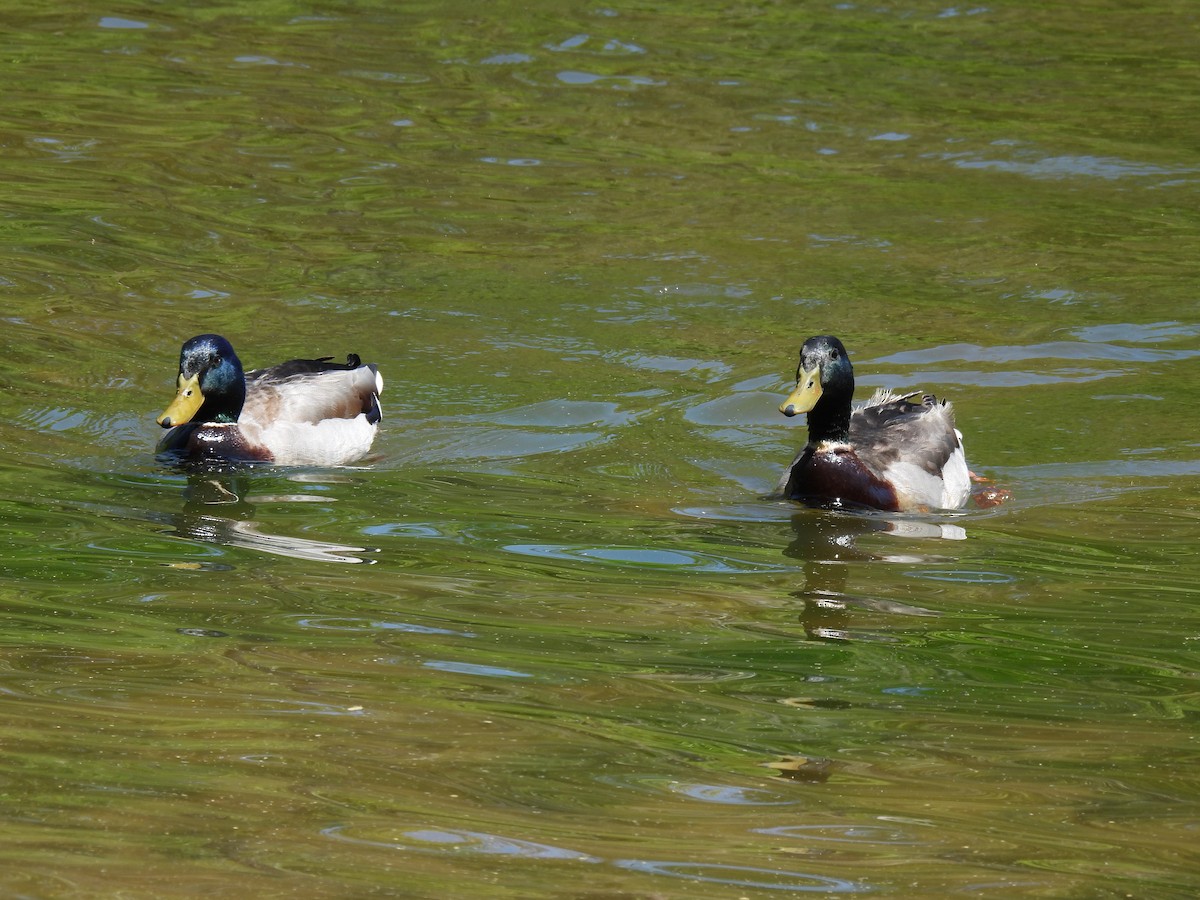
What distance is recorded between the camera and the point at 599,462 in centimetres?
1052

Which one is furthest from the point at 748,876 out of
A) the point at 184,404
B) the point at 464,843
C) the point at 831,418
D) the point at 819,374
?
the point at 184,404

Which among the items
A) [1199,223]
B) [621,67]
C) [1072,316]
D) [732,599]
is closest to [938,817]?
[732,599]

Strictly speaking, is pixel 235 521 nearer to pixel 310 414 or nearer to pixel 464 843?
pixel 310 414

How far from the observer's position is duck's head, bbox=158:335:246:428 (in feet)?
34.2

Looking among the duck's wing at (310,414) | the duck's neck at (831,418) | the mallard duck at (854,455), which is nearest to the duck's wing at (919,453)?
the mallard duck at (854,455)

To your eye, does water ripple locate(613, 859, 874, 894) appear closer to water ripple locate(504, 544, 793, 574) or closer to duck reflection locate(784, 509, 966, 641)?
duck reflection locate(784, 509, 966, 641)

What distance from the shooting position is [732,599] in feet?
25.0

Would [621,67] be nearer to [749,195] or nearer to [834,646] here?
[749,195]

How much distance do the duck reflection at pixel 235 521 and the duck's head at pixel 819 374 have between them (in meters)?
2.72

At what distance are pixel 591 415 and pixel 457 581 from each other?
386 cm

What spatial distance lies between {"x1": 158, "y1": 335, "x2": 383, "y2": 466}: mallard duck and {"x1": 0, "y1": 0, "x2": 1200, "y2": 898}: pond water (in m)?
0.27

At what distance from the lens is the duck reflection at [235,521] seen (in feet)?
27.0

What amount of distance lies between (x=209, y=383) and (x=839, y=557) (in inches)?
161

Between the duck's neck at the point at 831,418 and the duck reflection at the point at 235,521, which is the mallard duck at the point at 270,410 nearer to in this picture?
the duck reflection at the point at 235,521
